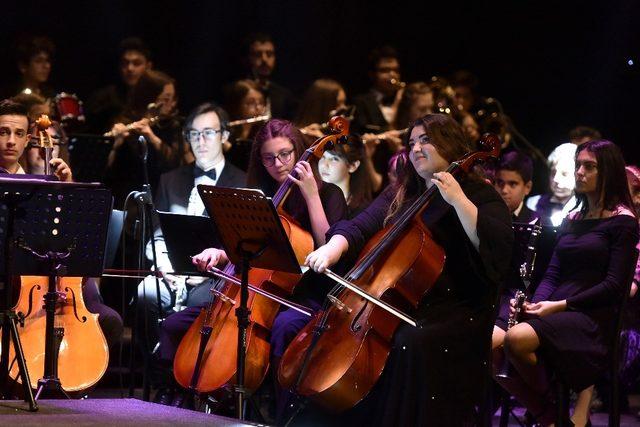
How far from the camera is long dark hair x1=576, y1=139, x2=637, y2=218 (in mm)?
4723

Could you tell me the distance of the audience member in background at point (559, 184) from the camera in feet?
19.7

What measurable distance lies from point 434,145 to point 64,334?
165 cm

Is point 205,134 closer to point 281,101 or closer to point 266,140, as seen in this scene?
point 266,140

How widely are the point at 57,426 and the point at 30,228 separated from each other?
2.77 feet

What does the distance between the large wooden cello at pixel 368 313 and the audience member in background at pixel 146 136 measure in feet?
8.34

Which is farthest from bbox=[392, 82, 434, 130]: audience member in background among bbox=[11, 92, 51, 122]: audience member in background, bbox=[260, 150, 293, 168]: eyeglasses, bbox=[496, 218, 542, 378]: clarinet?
bbox=[496, 218, 542, 378]: clarinet

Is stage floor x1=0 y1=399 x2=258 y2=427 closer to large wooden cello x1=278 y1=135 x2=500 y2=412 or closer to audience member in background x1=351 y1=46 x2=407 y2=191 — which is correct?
large wooden cello x1=278 y1=135 x2=500 y2=412

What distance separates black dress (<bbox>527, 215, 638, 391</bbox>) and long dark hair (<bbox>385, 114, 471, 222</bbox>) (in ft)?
2.25

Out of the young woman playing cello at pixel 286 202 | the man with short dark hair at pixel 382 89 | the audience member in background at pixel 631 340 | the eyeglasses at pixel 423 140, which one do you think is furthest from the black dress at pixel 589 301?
the man with short dark hair at pixel 382 89

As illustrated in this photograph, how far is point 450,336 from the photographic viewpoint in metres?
4.20

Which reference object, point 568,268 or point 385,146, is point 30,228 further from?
point 385,146

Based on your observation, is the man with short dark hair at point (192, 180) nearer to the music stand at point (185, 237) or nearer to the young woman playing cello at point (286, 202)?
the young woman playing cello at point (286, 202)

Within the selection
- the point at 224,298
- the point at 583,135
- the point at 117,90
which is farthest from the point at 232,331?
the point at 117,90

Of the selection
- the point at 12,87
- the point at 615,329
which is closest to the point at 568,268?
the point at 615,329
